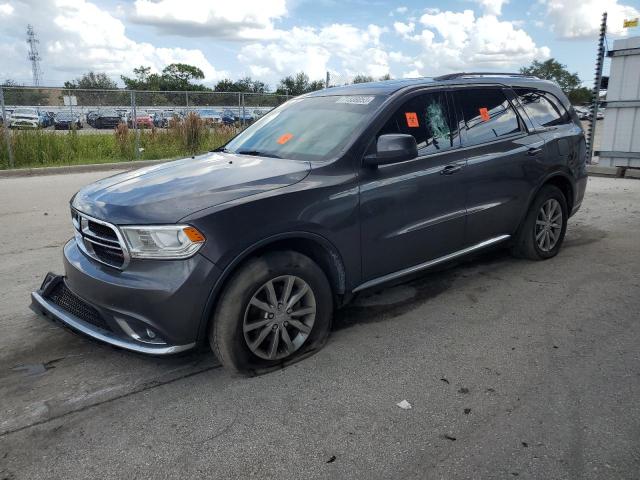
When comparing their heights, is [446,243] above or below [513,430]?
above

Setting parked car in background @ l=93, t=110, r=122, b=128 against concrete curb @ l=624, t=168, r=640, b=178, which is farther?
parked car in background @ l=93, t=110, r=122, b=128

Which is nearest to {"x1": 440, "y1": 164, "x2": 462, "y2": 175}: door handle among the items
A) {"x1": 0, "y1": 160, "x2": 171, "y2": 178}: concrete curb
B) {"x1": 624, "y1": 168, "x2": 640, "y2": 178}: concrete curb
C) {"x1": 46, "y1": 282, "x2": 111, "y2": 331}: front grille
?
{"x1": 46, "y1": 282, "x2": 111, "y2": 331}: front grille

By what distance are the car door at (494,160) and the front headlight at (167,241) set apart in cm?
236

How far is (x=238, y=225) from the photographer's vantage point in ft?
9.80

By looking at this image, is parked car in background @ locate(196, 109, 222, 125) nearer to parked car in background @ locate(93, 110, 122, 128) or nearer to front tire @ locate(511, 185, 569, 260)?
parked car in background @ locate(93, 110, 122, 128)

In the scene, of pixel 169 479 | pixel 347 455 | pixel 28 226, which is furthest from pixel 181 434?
pixel 28 226

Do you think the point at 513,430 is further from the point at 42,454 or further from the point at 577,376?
the point at 42,454

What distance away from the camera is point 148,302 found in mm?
2887

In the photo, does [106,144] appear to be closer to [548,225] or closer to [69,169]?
[69,169]

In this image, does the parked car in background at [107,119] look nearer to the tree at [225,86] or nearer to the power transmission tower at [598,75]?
the power transmission tower at [598,75]

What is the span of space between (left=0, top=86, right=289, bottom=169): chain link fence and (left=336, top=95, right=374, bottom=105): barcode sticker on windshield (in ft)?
37.6

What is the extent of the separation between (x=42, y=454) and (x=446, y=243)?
10.0ft

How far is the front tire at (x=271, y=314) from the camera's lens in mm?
3037

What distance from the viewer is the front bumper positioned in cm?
288
